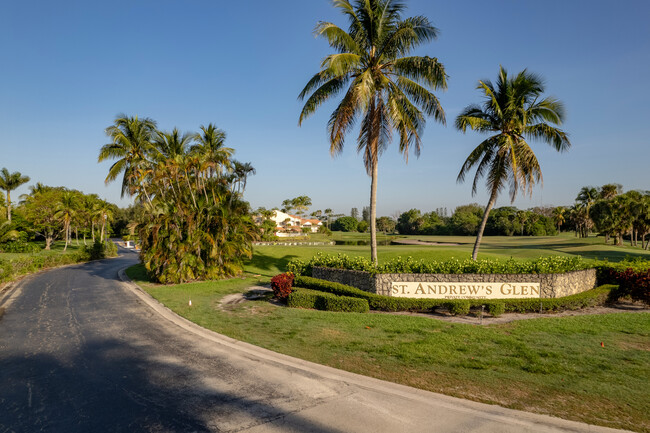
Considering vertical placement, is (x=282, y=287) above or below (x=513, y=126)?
below

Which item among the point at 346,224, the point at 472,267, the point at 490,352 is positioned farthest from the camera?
the point at 346,224

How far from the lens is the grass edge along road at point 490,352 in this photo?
20.3 ft

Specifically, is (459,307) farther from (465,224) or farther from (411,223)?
(411,223)

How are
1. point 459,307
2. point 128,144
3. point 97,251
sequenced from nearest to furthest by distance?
point 459,307
point 128,144
point 97,251

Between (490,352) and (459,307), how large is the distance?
13.3 feet

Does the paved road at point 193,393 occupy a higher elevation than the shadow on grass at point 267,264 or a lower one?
lower

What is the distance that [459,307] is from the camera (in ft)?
41.5

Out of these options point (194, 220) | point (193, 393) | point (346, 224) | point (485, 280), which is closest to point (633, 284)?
point (485, 280)

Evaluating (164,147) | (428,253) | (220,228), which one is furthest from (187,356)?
(164,147)

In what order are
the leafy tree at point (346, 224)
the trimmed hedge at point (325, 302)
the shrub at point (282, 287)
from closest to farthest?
the trimmed hedge at point (325, 302), the shrub at point (282, 287), the leafy tree at point (346, 224)

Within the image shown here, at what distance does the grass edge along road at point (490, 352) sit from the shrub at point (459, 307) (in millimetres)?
1307

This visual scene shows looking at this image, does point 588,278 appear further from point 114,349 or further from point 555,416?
point 114,349

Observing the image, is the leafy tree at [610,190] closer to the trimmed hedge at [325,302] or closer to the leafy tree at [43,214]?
the trimmed hedge at [325,302]

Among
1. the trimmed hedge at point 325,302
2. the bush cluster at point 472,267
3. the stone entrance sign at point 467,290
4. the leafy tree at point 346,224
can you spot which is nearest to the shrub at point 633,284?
the bush cluster at point 472,267
